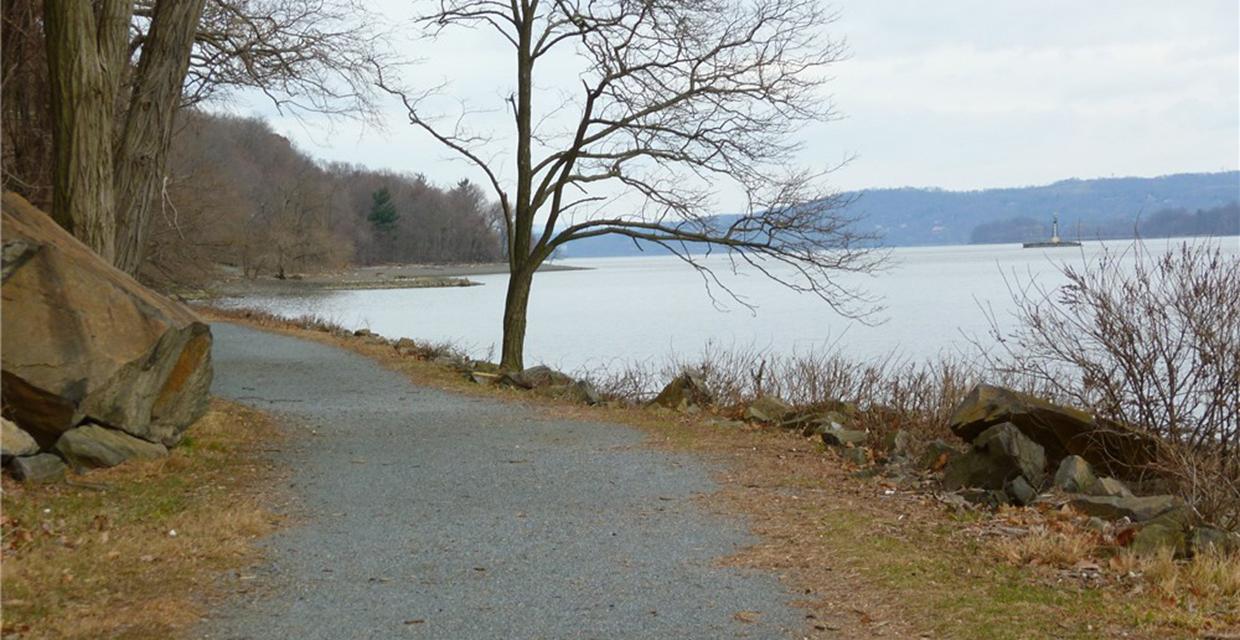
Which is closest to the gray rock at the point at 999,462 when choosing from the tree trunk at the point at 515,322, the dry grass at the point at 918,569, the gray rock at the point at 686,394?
the dry grass at the point at 918,569

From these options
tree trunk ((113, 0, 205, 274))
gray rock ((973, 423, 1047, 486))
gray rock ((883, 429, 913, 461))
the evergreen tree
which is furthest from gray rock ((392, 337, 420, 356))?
the evergreen tree

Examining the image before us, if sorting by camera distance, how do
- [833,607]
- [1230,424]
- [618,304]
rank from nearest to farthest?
[833,607] < [1230,424] < [618,304]

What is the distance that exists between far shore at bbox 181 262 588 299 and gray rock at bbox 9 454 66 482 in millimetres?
36038

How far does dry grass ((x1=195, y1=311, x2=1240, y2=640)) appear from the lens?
5535mm

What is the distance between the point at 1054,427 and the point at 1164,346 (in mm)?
1355

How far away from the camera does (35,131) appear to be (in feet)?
51.6

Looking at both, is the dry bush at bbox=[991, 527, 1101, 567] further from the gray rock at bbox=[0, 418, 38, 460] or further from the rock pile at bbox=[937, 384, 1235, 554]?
the gray rock at bbox=[0, 418, 38, 460]

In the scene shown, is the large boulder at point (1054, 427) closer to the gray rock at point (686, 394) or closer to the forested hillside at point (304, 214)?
the gray rock at point (686, 394)

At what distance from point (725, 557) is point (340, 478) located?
3955 mm

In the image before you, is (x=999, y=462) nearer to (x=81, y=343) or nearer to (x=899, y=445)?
(x=899, y=445)

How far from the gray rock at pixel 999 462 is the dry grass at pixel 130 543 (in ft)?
18.3

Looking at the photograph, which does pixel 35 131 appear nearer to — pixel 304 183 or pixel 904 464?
pixel 904 464

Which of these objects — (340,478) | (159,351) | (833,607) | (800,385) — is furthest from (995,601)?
(800,385)

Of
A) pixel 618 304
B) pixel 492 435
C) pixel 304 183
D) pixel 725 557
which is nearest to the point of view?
pixel 725 557
